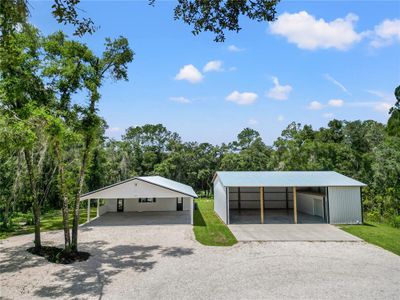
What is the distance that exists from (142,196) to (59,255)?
811 cm

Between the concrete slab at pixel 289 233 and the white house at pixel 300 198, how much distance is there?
1080 mm

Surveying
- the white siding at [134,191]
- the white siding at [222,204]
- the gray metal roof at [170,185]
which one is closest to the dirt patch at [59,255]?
the white siding at [134,191]

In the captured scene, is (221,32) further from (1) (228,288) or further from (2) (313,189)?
(2) (313,189)

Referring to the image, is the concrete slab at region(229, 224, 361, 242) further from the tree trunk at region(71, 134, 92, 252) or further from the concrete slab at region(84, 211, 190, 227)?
the tree trunk at region(71, 134, 92, 252)

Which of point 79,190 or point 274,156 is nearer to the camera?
point 79,190

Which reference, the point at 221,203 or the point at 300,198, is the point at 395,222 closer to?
the point at 300,198

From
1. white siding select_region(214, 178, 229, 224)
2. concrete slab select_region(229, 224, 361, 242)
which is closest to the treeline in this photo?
concrete slab select_region(229, 224, 361, 242)

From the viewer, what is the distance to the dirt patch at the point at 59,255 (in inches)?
421

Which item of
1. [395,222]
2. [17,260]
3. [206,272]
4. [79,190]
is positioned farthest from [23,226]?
[395,222]

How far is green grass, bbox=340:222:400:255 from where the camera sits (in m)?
12.4

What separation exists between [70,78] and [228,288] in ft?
31.5

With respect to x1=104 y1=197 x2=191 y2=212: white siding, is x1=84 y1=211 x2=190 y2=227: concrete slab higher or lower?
lower

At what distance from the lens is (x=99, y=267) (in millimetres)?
10039

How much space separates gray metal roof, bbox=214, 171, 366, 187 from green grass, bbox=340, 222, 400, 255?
260 centimetres
